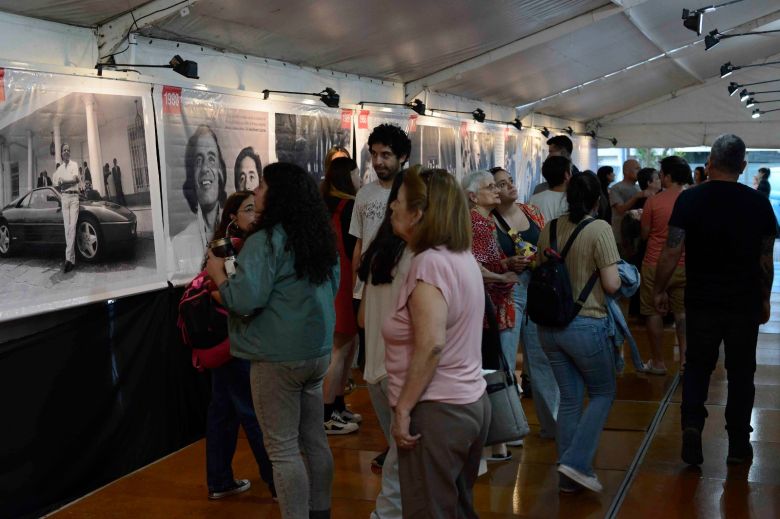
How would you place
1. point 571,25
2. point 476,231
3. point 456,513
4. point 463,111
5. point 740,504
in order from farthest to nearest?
point 463,111 → point 571,25 → point 476,231 → point 740,504 → point 456,513

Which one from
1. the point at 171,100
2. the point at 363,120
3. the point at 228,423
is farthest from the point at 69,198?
the point at 363,120

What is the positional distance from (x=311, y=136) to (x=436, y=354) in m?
4.55

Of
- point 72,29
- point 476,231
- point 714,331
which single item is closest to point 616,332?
point 714,331

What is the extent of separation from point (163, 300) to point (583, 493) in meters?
2.59

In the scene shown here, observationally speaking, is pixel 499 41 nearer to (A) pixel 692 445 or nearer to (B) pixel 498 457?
(B) pixel 498 457

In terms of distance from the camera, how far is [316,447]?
372 cm

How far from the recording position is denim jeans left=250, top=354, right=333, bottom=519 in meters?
3.45

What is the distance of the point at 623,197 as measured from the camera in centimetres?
1045

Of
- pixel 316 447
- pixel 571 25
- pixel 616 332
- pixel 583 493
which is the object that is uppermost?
pixel 571 25

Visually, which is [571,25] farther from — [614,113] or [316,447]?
[614,113]

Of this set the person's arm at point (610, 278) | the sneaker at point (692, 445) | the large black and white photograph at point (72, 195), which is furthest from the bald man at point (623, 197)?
the large black and white photograph at point (72, 195)

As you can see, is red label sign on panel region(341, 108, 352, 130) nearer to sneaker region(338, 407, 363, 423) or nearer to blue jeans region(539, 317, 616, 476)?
sneaker region(338, 407, 363, 423)

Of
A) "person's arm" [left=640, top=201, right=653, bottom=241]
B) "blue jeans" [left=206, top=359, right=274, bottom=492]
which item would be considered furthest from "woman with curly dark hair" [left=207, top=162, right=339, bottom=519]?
"person's arm" [left=640, top=201, right=653, bottom=241]

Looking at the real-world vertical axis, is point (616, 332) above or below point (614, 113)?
below
